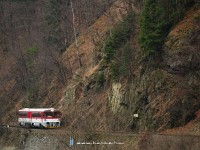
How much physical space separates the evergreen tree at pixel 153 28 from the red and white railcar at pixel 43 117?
1526 cm

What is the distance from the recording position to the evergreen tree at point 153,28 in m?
38.2

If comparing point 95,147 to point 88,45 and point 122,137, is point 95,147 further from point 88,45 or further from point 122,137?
point 88,45

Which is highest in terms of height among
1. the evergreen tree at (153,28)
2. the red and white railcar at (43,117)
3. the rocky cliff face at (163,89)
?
the evergreen tree at (153,28)

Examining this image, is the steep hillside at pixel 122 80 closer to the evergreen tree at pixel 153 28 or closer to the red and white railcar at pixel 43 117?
the evergreen tree at pixel 153 28

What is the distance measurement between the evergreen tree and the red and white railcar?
50.1 ft

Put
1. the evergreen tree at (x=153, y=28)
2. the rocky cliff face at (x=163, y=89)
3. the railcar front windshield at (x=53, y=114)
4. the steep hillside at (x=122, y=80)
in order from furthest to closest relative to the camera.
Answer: the railcar front windshield at (x=53, y=114) → the evergreen tree at (x=153, y=28) → the steep hillside at (x=122, y=80) → the rocky cliff face at (x=163, y=89)

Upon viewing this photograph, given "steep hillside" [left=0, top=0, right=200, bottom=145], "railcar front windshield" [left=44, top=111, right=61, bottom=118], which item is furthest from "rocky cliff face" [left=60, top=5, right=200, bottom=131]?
"railcar front windshield" [left=44, top=111, right=61, bottom=118]

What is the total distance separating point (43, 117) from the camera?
50.5 metres

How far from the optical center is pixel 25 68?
226 ft

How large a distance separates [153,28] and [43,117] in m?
18.7

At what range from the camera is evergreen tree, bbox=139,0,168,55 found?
38188 mm

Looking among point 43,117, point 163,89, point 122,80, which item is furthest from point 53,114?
point 163,89

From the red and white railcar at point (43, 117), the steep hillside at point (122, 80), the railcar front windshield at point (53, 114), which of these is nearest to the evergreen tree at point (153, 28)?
the steep hillside at point (122, 80)

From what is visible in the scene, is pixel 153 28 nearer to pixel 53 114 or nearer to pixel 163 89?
pixel 163 89
